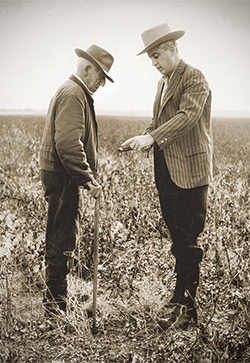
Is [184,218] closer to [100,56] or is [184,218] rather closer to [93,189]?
[93,189]

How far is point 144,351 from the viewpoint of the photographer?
2.71 meters

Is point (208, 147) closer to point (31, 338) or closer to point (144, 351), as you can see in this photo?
point (144, 351)

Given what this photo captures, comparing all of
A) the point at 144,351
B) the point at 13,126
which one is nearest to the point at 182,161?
the point at 144,351

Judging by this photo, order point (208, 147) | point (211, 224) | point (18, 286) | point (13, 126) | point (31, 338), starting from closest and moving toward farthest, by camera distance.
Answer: point (208, 147) → point (31, 338) → point (18, 286) → point (211, 224) → point (13, 126)

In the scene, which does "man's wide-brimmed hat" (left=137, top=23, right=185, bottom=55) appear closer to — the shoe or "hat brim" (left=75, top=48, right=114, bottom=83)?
"hat brim" (left=75, top=48, right=114, bottom=83)

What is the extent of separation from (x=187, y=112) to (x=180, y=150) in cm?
30

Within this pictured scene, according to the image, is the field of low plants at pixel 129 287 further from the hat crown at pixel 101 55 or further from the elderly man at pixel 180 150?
Answer: the hat crown at pixel 101 55

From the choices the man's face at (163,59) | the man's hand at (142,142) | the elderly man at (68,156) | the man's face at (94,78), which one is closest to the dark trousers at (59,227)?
the elderly man at (68,156)

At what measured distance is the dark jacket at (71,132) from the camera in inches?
94.5

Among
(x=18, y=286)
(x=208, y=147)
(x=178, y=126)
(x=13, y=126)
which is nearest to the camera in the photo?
(x=178, y=126)

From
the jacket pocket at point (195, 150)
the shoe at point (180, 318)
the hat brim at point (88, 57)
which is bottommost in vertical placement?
the shoe at point (180, 318)

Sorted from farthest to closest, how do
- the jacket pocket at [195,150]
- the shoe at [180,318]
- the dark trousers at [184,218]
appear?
the shoe at [180,318]
the dark trousers at [184,218]
the jacket pocket at [195,150]

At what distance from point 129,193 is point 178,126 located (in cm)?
173

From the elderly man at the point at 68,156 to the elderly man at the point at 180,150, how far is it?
0.35 meters
